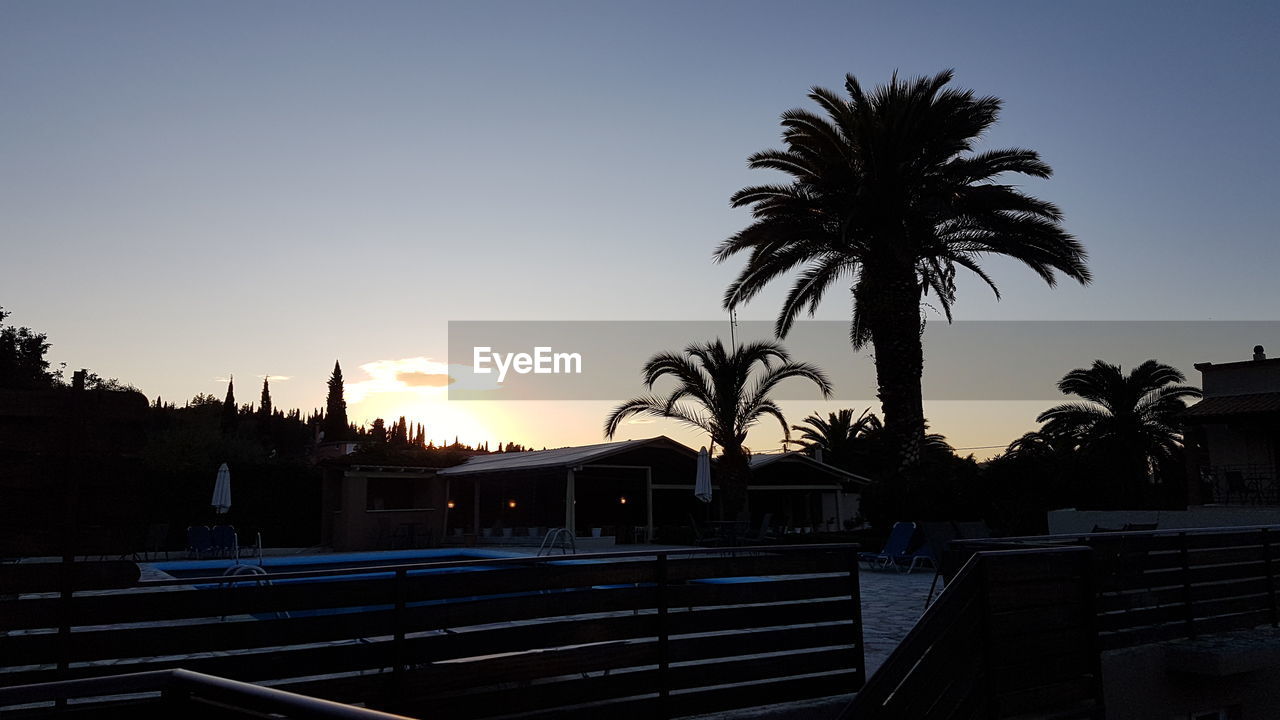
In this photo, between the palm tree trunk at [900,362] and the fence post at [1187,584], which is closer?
the fence post at [1187,584]

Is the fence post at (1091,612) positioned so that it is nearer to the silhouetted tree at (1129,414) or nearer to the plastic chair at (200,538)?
the plastic chair at (200,538)

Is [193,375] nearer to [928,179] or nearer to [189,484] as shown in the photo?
[189,484]

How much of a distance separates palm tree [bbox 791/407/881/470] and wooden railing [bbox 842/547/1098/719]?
38.1 metres

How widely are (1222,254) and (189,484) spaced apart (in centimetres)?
2898

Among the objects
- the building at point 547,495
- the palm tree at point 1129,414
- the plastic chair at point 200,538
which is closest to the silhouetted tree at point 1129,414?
Answer: the palm tree at point 1129,414

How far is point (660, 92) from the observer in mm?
17547

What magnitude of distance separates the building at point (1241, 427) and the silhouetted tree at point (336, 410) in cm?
7087

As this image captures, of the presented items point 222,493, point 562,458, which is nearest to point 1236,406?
point 562,458

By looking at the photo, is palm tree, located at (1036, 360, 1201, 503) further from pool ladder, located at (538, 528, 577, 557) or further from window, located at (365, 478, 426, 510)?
window, located at (365, 478, 426, 510)

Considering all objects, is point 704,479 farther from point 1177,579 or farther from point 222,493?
point 1177,579

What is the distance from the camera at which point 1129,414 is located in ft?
100

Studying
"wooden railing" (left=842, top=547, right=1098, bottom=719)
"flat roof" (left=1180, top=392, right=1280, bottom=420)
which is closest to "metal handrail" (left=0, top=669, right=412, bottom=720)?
"wooden railing" (left=842, top=547, right=1098, bottom=719)

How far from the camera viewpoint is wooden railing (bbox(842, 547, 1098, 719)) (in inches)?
185

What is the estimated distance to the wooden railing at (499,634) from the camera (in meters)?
4.03
